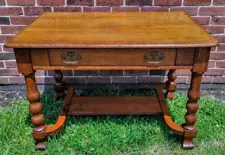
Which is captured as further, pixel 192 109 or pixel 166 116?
pixel 166 116

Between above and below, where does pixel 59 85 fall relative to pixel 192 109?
below

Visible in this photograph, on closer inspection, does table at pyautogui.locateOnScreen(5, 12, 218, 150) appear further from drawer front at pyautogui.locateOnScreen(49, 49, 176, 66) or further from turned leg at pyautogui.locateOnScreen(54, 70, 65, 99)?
turned leg at pyautogui.locateOnScreen(54, 70, 65, 99)

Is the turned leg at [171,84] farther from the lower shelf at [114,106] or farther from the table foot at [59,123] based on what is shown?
the table foot at [59,123]

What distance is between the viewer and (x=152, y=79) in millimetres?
2287

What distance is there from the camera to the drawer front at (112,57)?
1.36m

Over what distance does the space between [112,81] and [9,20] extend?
994 millimetres

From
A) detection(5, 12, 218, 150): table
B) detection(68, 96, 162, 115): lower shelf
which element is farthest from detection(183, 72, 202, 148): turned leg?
detection(68, 96, 162, 115): lower shelf

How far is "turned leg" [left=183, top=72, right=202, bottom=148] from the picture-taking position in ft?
4.83

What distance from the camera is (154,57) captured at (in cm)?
138

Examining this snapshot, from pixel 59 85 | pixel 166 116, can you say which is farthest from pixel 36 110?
pixel 166 116

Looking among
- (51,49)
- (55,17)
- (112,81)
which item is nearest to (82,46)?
(51,49)

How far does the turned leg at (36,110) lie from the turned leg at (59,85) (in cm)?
53

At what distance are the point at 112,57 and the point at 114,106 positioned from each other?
678 mm

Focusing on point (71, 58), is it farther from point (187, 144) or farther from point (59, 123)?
point (187, 144)
